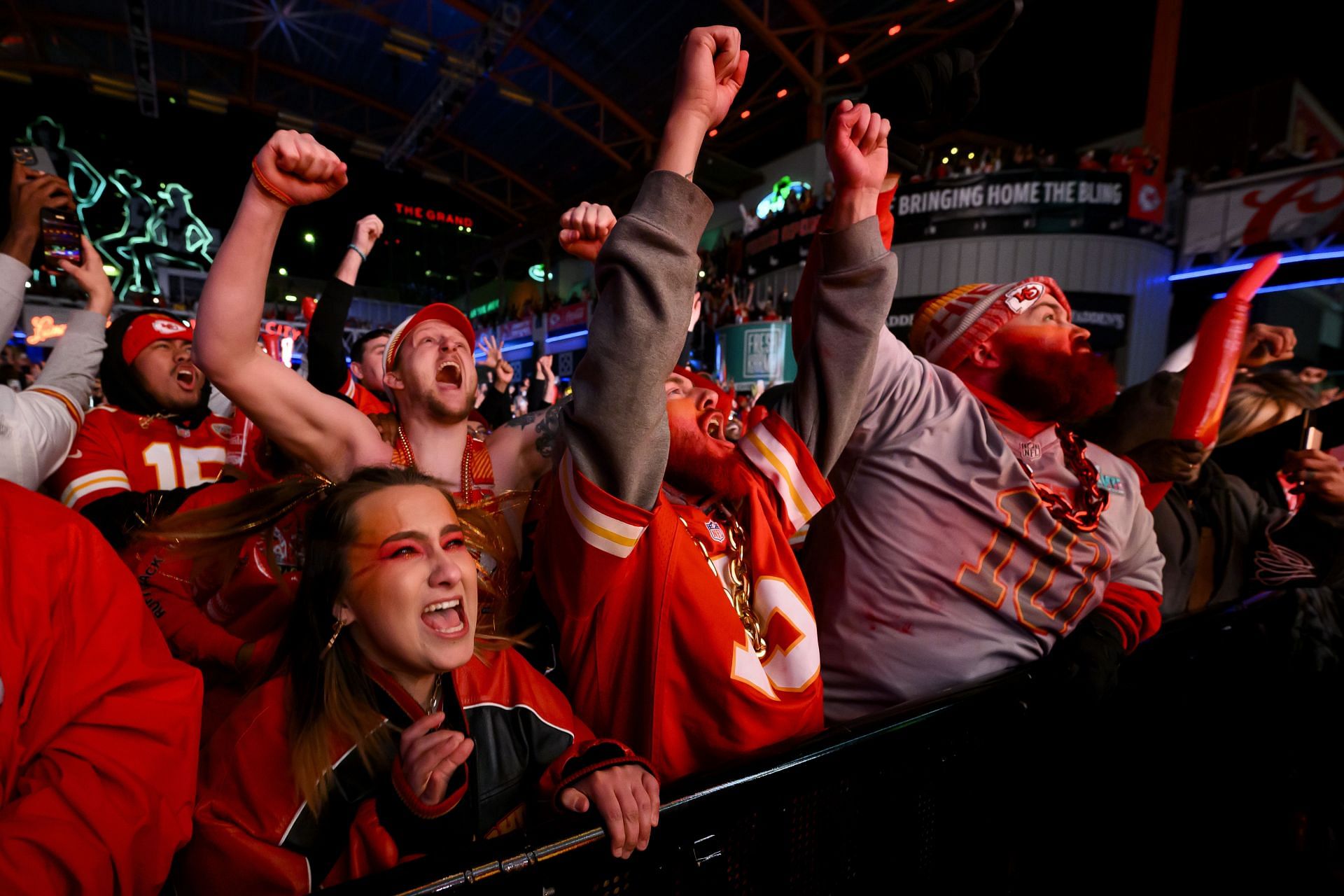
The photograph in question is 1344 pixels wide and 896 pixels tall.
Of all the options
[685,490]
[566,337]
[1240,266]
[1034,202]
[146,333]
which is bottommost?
[685,490]

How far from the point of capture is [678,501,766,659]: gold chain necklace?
1204 mm

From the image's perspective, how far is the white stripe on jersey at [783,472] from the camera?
127 centimetres

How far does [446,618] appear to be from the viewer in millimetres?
1053

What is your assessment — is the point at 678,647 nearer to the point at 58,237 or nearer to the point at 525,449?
the point at 525,449

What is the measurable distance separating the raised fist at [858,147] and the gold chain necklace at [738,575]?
0.69 metres

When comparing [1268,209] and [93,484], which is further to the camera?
[1268,209]

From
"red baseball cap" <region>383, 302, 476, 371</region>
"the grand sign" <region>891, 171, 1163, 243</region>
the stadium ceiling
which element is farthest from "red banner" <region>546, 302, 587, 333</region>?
"red baseball cap" <region>383, 302, 476, 371</region>

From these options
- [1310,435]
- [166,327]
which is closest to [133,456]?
[166,327]

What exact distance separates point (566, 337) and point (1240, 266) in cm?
1220

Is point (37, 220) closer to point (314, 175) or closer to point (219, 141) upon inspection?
point (314, 175)

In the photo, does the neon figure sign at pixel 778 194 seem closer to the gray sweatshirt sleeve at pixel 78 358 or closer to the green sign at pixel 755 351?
the green sign at pixel 755 351

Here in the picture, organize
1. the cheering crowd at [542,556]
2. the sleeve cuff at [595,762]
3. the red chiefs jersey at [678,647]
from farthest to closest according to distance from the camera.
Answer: the red chiefs jersey at [678,647] → the sleeve cuff at [595,762] → the cheering crowd at [542,556]

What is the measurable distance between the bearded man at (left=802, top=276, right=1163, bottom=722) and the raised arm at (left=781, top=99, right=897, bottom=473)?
8.4 inches

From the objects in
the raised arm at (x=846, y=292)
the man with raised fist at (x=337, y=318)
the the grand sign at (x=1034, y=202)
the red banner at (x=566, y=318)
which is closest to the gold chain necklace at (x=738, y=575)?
the raised arm at (x=846, y=292)
